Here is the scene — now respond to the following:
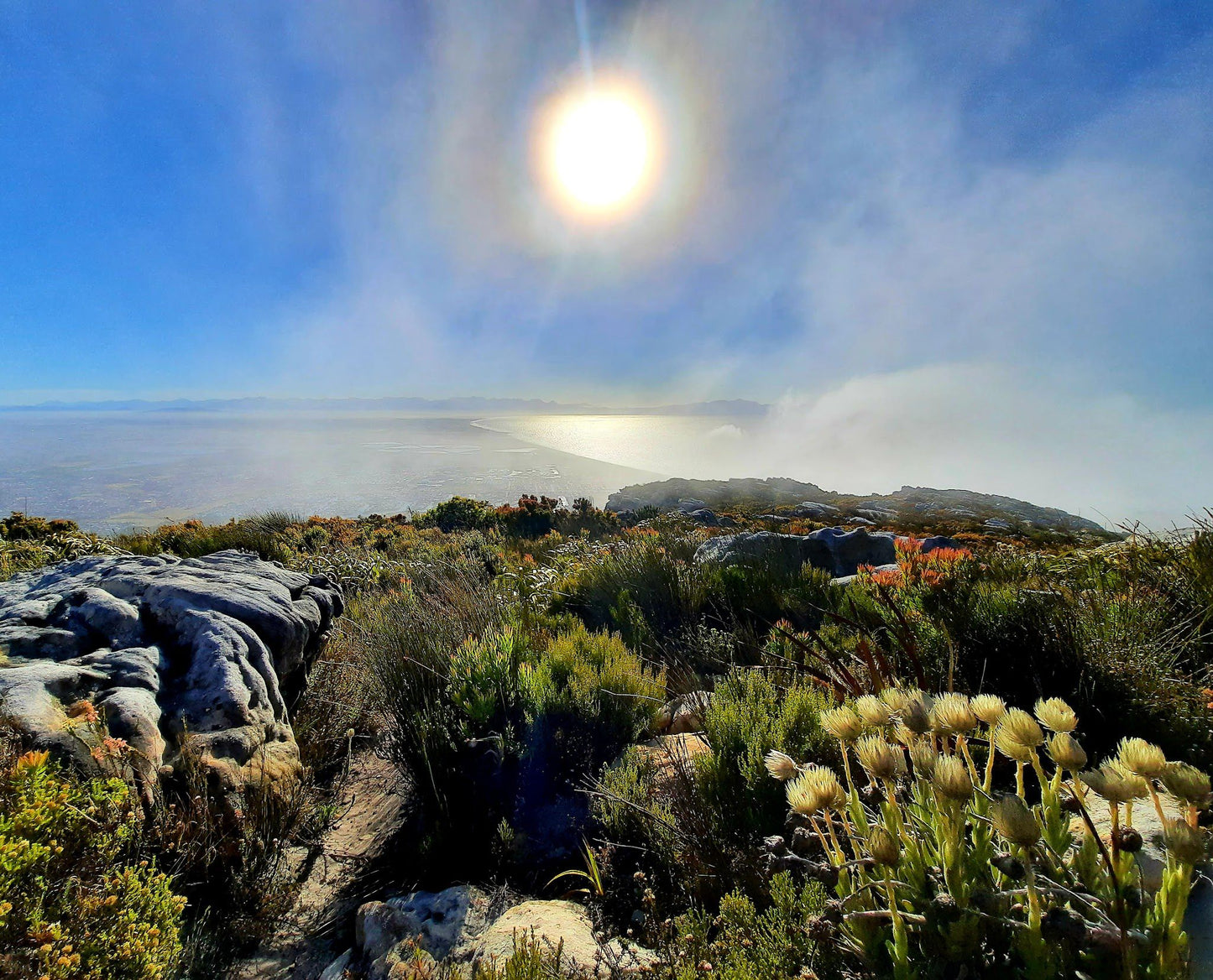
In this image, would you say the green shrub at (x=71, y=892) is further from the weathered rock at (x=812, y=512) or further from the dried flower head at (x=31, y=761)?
the weathered rock at (x=812, y=512)

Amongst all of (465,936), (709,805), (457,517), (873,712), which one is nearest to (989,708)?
(873,712)

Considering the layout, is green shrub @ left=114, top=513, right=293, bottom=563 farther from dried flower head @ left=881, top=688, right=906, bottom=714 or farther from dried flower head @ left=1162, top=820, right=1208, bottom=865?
dried flower head @ left=1162, top=820, right=1208, bottom=865

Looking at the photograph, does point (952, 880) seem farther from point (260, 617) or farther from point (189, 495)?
point (189, 495)

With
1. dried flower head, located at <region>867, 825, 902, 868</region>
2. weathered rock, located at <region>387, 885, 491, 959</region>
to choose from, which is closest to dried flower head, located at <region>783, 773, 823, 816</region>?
dried flower head, located at <region>867, 825, 902, 868</region>

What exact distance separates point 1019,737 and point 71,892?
2.57m

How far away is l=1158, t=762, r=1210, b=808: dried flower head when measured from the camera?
2.38 ft

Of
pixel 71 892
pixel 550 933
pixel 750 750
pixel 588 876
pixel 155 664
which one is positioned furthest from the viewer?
pixel 155 664

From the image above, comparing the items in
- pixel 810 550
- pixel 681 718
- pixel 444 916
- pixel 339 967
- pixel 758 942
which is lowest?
pixel 339 967

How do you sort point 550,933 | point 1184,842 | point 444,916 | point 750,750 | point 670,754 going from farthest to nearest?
point 670,754 → point 750,750 → point 444,916 → point 550,933 → point 1184,842

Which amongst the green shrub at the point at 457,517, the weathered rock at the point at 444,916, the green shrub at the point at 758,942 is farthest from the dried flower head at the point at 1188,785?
the green shrub at the point at 457,517

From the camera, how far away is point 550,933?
74.6 inches

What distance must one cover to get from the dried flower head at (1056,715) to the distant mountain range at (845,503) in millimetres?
19987

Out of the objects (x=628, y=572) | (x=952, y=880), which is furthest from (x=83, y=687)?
(x=628, y=572)

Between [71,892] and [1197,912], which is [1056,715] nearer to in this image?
[1197,912]
